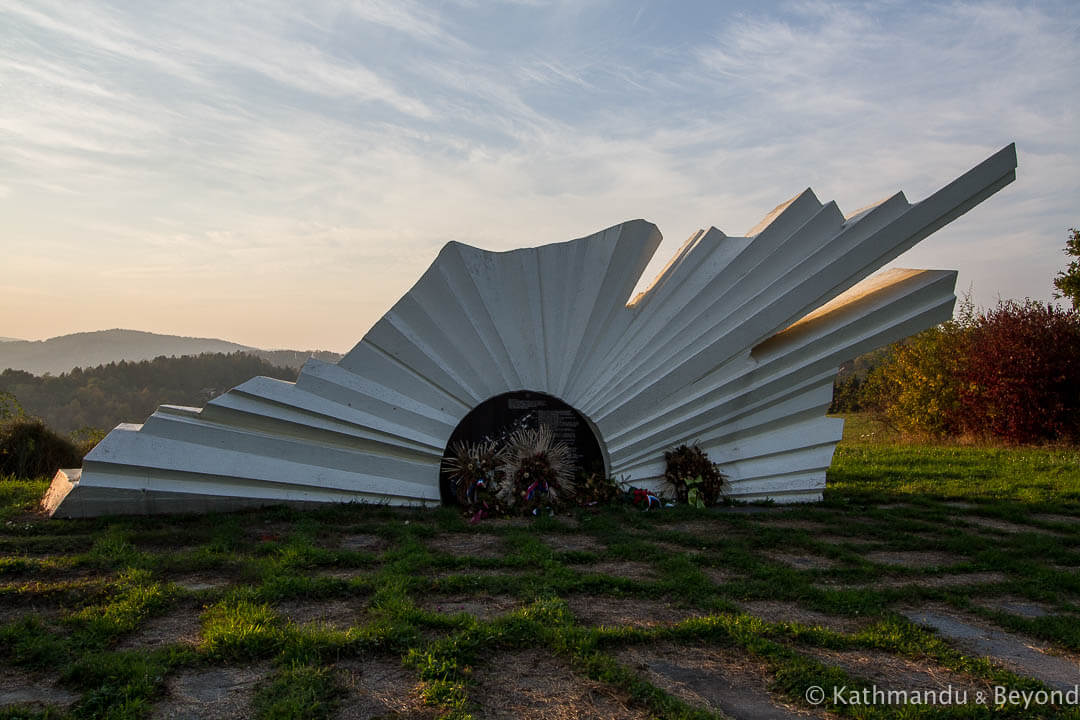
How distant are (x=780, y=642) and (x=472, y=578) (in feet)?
5.84

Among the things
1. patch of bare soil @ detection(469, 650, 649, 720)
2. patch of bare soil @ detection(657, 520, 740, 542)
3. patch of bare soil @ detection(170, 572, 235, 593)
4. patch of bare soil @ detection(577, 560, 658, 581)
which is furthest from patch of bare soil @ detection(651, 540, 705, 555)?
patch of bare soil @ detection(170, 572, 235, 593)

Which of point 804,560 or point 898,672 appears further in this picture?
point 804,560

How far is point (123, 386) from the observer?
50.4 feet

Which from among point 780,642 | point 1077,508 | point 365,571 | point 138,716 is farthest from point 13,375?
point 1077,508

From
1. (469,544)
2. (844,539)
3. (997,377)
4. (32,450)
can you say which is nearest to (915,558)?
(844,539)

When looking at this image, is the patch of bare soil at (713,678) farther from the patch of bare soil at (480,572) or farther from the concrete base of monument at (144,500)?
the concrete base of monument at (144,500)

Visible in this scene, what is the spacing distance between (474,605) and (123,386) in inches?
542

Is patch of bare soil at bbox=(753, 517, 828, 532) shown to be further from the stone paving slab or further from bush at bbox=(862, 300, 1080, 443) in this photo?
bush at bbox=(862, 300, 1080, 443)

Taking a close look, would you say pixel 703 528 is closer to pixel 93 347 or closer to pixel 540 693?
pixel 540 693

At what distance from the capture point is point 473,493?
274 inches

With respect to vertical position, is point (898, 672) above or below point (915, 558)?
below

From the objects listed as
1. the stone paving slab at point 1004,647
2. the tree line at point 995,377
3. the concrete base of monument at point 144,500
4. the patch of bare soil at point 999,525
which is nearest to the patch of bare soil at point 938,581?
the stone paving slab at point 1004,647

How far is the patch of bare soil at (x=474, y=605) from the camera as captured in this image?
4.02 metres

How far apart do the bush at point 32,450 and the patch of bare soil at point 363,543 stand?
5576 millimetres
